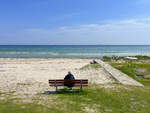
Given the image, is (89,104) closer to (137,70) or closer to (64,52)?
(137,70)

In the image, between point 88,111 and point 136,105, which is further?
point 136,105

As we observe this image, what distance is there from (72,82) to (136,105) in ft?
10.9

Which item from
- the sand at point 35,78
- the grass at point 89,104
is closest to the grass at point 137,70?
the sand at point 35,78

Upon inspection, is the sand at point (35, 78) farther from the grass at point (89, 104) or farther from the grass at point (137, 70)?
the grass at point (137, 70)

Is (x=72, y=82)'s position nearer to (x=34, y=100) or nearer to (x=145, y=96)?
(x=34, y=100)

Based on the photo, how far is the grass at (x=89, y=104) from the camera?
566cm

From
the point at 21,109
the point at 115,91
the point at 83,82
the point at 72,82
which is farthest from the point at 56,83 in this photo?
the point at 115,91

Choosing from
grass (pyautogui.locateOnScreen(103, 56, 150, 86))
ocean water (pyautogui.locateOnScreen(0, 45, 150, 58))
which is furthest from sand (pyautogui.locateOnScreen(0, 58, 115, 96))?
ocean water (pyautogui.locateOnScreen(0, 45, 150, 58))

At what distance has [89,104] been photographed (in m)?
6.28

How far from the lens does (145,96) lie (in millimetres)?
7371

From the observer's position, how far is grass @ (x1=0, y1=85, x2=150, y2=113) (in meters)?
5.66

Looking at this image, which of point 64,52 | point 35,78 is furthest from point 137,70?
point 64,52

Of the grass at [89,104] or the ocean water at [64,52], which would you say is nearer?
the grass at [89,104]

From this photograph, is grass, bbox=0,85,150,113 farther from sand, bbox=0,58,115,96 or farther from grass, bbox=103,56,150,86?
grass, bbox=103,56,150,86
